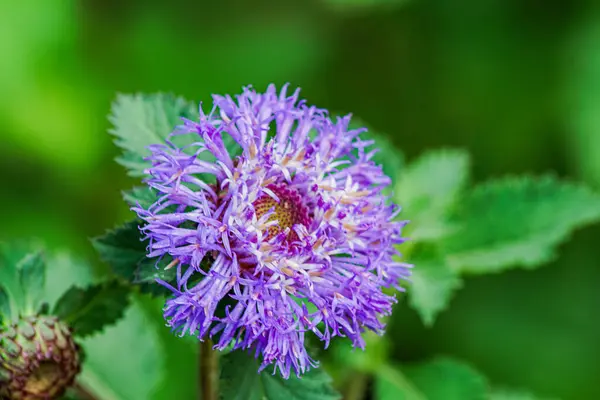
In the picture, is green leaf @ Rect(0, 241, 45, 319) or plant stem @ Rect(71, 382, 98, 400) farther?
plant stem @ Rect(71, 382, 98, 400)

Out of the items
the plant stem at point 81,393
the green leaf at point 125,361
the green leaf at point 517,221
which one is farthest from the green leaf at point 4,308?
the green leaf at point 517,221

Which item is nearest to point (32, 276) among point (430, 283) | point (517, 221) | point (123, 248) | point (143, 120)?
point (123, 248)

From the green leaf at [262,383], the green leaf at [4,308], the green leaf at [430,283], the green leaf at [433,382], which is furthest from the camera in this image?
the green leaf at [433,382]

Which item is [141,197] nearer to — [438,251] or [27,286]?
[27,286]

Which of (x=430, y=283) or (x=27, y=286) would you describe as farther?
(x=430, y=283)

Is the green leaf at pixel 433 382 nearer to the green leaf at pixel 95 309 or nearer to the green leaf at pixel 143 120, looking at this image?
the green leaf at pixel 95 309

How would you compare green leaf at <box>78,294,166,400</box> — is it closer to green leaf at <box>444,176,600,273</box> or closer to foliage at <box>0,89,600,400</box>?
foliage at <box>0,89,600,400</box>

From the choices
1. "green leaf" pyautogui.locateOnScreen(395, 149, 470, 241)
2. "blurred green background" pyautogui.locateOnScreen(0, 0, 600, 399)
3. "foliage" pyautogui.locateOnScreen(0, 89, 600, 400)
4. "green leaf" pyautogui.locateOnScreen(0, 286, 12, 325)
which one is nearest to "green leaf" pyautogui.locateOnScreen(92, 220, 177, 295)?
"green leaf" pyautogui.locateOnScreen(0, 286, 12, 325)
